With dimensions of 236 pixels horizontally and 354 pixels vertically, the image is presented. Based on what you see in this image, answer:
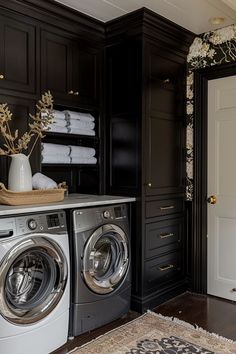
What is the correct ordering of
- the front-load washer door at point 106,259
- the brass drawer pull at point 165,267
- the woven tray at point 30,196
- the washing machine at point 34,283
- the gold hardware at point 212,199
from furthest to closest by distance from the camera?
the gold hardware at point 212,199, the brass drawer pull at point 165,267, the front-load washer door at point 106,259, the woven tray at point 30,196, the washing machine at point 34,283

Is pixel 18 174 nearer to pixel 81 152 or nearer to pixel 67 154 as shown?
pixel 67 154

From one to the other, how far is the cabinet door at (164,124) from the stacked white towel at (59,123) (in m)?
0.72

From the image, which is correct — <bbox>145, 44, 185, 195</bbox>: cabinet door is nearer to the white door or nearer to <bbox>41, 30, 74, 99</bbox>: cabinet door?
the white door

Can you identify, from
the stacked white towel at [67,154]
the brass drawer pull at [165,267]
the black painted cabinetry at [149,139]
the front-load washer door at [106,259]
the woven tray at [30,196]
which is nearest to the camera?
the woven tray at [30,196]

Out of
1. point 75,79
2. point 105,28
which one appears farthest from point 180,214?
point 105,28

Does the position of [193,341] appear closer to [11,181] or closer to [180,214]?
[180,214]

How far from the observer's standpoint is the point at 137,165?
2.95 metres

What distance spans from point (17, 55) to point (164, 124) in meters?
1.40

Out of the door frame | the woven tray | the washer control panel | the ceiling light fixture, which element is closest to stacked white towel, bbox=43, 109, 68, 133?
the woven tray

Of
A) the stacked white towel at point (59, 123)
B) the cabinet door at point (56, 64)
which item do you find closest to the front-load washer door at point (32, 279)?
the stacked white towel at point (59, 123)

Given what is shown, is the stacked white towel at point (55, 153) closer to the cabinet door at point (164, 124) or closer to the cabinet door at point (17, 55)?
the cabinet door at point (17, 55)

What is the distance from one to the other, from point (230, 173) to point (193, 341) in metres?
1.55

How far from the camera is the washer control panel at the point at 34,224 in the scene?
2.01 metres

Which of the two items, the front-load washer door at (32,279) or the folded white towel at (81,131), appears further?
the folded white towel at (81,131)
